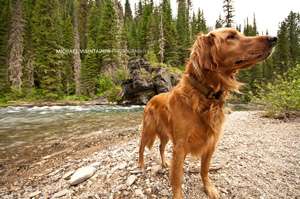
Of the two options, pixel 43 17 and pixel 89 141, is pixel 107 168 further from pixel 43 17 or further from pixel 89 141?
pixel 43 17

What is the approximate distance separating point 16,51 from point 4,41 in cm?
369

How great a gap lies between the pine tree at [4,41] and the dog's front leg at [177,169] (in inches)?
1077

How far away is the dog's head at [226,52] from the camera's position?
1.54 meters

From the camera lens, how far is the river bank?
1835 mm

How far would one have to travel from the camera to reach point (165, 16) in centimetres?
2906

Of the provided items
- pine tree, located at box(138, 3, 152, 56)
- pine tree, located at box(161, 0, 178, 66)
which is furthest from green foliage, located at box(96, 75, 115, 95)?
pine tree, located at box(138, 3, 152, 56)

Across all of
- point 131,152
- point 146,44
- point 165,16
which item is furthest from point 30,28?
point 131,152

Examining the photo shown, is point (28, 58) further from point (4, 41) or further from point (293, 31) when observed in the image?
point (293, 31)

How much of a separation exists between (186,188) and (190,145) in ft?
2.33

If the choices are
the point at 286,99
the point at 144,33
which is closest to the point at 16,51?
the point at 144,33

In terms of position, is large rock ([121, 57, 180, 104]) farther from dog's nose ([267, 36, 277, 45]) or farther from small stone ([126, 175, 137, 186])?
dog's nose ([267, 36, 277, 45])

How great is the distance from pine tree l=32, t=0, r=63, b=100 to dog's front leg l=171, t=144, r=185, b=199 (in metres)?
22.3

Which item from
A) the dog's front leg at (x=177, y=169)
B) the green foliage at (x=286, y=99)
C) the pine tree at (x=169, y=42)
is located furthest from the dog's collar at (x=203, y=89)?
the pine tree at (x=169, y=42)

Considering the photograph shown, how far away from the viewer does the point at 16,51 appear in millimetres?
20344
